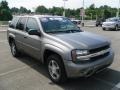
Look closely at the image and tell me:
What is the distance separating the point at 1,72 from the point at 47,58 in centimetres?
175

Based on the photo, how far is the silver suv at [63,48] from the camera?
482 centimetres

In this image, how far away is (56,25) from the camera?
6.33 metres

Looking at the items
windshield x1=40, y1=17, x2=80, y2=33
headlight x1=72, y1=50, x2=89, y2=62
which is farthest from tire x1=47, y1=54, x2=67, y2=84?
windshield x1=40, y1=17, x2=80, y2=33

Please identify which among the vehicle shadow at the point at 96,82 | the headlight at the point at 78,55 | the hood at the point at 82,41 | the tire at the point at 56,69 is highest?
the hood at the point at 82,41

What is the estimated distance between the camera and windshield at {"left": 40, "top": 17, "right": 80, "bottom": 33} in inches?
240

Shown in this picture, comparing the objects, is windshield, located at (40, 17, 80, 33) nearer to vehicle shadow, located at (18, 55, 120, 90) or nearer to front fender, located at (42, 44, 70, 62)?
front fender, located at (42, 44, 70, 62)

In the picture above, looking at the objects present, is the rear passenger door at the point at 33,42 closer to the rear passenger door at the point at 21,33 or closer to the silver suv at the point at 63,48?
the silver suv at the point at 63,48

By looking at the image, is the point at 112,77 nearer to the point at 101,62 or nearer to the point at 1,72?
the point at 101,62

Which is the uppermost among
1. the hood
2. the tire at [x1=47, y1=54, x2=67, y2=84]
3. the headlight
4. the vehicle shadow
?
the hood

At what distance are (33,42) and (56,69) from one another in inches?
53.3

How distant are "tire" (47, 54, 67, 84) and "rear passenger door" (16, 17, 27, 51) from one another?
179 cm

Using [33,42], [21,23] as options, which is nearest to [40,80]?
[33,42]

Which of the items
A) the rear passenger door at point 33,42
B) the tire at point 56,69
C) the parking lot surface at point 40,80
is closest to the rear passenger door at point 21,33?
the rear passenger door at point 33,42

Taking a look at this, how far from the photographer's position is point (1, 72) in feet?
21.3
